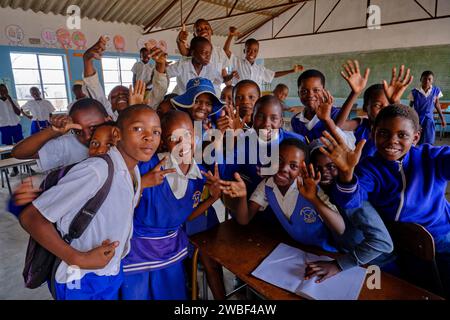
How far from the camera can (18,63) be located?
25.3 feet

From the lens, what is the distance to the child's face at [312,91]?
2.25 meters

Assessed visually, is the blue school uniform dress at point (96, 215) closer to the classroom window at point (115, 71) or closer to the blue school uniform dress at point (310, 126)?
the blue school uniform dress at point (310, 126)

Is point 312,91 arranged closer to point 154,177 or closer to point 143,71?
point 154,177

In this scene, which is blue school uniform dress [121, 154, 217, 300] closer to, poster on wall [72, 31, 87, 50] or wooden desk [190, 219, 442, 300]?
wooden desk [190, 219, 442, 300]

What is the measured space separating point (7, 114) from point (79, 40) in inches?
122

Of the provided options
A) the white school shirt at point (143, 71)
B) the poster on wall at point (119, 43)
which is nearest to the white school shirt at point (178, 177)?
the white school shirt at point (143, 71)

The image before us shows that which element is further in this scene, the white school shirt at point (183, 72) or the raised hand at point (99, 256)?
the white school shirt at point (183, 72)

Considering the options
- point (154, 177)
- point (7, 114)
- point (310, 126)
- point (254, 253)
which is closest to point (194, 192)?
point (154, 177)

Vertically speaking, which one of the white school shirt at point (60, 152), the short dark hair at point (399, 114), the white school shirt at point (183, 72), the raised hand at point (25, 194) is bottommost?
the raised hand at point (25, 194)

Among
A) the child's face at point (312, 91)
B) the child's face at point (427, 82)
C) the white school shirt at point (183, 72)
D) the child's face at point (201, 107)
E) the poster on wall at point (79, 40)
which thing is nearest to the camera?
the child's face at point (201, 107)

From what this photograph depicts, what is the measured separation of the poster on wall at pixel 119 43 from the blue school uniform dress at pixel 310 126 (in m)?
8.28

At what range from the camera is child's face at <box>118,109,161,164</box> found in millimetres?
1206

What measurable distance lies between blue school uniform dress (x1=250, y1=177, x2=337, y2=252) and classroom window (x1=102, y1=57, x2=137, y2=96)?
8.56 metres

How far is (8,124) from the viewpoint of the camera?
21.5 feet
